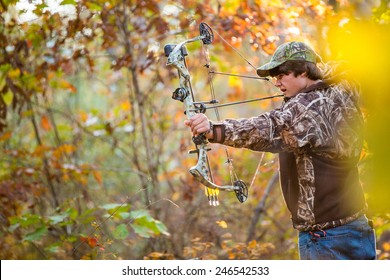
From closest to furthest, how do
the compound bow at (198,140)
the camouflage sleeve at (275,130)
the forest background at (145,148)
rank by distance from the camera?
1. the camouflage sleeve at (275,130)
2. the compound bow at (198,140)
3. the forest background at (145,148)

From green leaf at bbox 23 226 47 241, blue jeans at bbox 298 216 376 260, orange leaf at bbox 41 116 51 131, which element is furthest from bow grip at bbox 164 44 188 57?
orange leaf at bbox 41 116 51 131

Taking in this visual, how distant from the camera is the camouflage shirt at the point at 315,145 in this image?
2.89 meters

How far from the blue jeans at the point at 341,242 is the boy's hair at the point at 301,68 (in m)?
0.75

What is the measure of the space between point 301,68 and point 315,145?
1.42 feet

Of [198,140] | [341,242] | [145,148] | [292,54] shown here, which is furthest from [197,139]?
[145,148]

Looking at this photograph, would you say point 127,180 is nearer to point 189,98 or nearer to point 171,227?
point 171,227

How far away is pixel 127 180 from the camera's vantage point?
30.3ft

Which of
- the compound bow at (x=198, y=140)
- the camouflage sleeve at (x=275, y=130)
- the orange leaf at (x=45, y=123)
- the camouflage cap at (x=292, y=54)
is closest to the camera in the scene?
the camouflage sleeve at (x=275, y=130)

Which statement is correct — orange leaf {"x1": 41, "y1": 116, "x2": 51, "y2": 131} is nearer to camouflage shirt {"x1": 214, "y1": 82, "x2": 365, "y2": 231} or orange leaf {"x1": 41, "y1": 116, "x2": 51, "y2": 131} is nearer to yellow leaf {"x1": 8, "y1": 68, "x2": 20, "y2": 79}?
yellow leaf {"x1": 8, "y1": 68, "x2": 20, "y2": 79}

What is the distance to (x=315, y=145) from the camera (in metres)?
2.93

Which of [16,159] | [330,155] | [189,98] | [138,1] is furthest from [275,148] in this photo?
[16,159]

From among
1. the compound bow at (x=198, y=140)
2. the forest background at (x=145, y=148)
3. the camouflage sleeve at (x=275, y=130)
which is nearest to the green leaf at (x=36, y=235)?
the forest background at (x=145, y=148)

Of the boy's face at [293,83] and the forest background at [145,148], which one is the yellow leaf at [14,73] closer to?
the forest background at [145,148]

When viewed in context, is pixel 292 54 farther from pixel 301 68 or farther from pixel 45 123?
pixel 45 123
